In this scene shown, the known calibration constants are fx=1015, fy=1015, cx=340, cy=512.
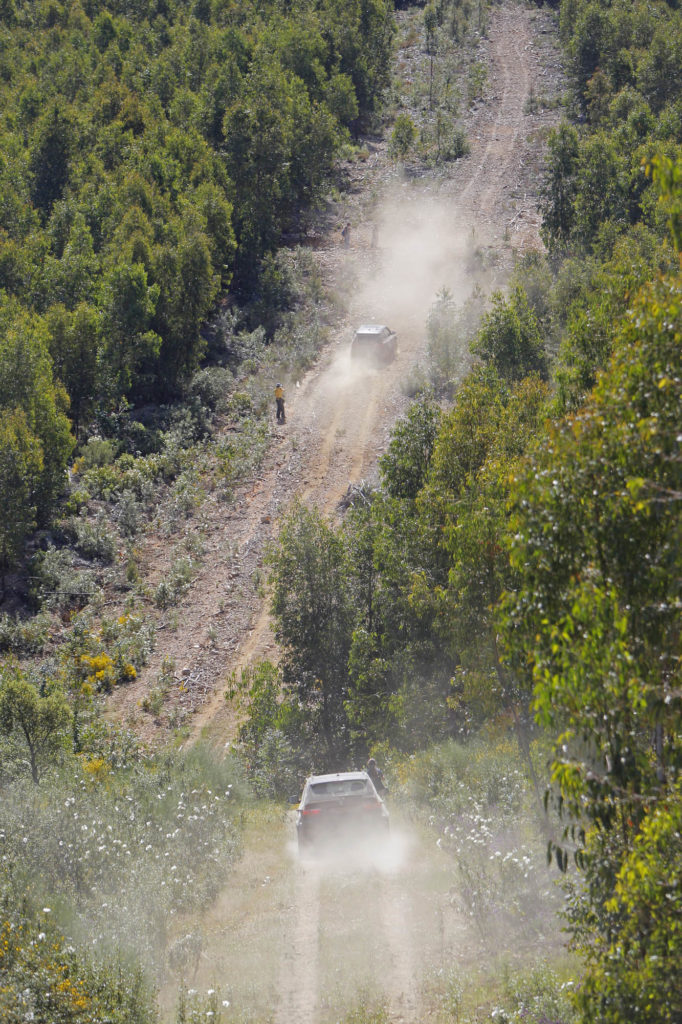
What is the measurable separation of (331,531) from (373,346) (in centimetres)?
1785

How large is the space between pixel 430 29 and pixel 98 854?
83185 mm

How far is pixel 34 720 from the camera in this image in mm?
18531

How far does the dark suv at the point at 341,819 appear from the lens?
50.7ft

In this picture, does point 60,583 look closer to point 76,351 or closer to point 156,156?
point 76,351

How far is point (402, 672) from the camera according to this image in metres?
21.3

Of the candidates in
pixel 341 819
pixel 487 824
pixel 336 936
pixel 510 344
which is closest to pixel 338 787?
pixel 341 819

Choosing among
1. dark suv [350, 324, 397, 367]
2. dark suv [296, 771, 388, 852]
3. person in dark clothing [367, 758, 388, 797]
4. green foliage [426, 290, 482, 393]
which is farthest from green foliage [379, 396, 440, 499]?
dark suv [350, 324, 397, 367]

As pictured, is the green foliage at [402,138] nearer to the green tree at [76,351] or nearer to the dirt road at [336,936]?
the green tree at [76,351]

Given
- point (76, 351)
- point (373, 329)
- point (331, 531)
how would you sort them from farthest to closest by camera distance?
point (373, 329) → point (76, 351) → point (331, 531)

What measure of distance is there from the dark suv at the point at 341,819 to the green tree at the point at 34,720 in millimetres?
5239

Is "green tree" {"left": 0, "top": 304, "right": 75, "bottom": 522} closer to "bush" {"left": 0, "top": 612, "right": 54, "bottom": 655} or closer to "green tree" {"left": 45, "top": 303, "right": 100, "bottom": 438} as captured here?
"green tree" {"left": 45, "top": 303, "right": 100, "bottom": 438}

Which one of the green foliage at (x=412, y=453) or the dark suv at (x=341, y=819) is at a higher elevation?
the green foliage at (x=412, y=453)

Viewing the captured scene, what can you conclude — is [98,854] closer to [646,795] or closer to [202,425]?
[646,795]

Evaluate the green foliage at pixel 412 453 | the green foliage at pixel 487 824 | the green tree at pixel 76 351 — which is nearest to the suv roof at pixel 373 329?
the green tree at pixel 76 351
